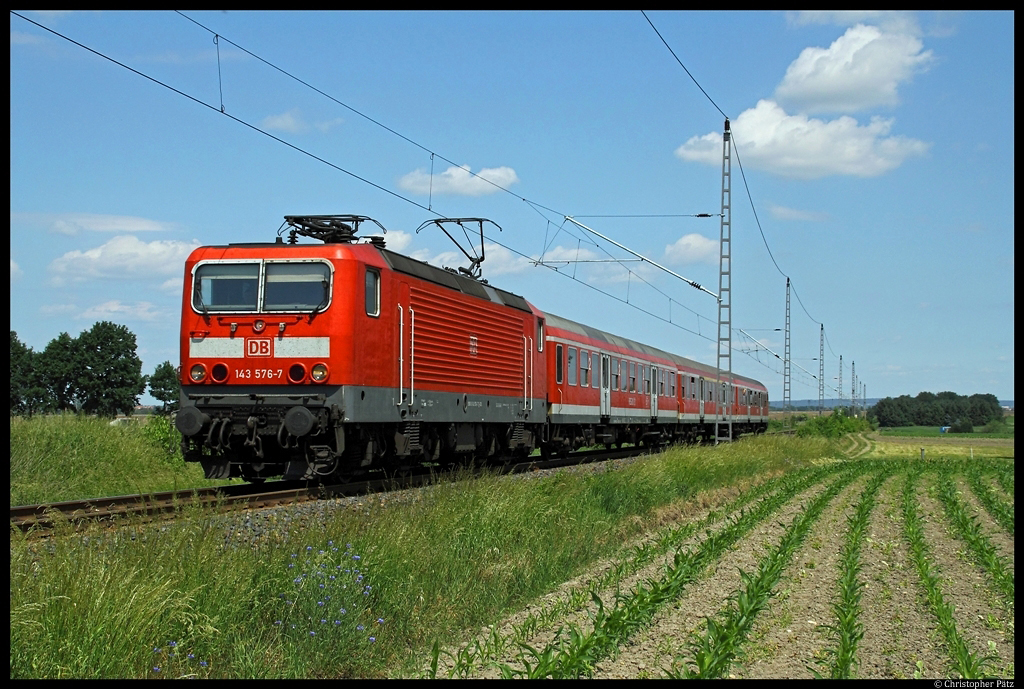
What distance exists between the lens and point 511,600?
9.61m

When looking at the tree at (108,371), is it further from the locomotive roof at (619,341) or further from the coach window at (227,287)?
the coach window at (227,287)

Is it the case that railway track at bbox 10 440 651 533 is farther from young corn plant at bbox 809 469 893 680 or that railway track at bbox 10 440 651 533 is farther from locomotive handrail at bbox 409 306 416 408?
young corn plant at bbox 809 469 893 680

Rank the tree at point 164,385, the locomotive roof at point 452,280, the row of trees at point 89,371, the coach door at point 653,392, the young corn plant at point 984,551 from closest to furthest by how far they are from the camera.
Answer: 1. the young corn plant at point 984,551
2. the locomotive roof at point 452,280
3. the coach door at point 653,392
4. the row of trees at point 89,371
5. the tree at point 164,385

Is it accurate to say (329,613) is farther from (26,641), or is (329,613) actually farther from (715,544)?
(715,544)

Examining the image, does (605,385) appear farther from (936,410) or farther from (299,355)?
(936,410)

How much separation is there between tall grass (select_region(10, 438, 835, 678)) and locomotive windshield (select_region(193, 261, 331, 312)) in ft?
13.9

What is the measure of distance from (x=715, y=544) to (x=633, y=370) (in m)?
21.7

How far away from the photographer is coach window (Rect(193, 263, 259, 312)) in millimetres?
14953

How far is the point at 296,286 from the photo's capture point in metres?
14.8

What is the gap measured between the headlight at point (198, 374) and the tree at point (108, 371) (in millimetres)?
72483

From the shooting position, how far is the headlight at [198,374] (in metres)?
14.8

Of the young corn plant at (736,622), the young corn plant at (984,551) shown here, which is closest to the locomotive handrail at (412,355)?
the young corn plant at (736,622)

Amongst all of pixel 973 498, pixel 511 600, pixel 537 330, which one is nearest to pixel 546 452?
pixel 537 330

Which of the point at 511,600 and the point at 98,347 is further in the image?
the point at 98,347
